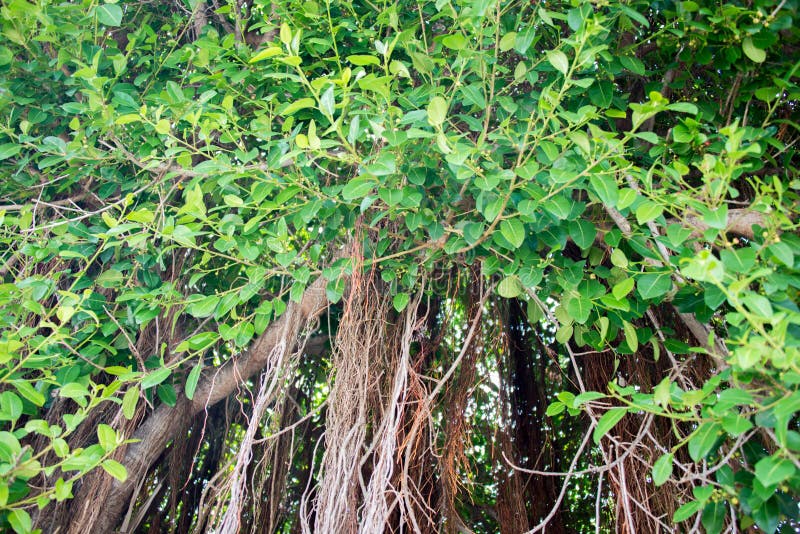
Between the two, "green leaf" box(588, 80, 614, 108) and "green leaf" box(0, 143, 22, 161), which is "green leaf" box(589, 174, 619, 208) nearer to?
"green leaf" box(588, 80, 614, 108)

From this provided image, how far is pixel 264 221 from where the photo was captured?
→ 1782 mm

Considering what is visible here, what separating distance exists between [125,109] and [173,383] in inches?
34.6

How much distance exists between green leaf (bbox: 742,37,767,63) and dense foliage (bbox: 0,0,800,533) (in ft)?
0.04

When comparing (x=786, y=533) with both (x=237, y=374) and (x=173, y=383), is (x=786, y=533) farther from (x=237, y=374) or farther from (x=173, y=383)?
(x=173, y=383)

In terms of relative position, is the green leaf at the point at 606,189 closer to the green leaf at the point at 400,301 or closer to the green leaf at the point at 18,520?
the green leaf at the point at 400,301

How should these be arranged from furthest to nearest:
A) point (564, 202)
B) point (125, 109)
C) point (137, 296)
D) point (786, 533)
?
point (125, 109) < point (137, 296) < point (786, 533) < point (564, 202)

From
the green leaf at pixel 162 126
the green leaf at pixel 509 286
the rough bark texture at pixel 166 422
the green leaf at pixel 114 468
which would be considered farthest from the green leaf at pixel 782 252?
the green leaf at pixel 114 468

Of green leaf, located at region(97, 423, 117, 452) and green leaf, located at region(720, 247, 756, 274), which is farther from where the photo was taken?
green leaf, located at region(97, 423, 117, 452)

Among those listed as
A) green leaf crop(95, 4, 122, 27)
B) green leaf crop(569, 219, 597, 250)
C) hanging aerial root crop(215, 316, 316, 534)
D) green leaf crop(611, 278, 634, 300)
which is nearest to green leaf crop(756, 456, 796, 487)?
green leaf crop(611, 278, 634, 300)

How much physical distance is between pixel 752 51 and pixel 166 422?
1.94 m

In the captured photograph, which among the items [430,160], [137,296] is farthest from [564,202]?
[137,296]

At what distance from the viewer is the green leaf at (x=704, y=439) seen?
1.15 meters

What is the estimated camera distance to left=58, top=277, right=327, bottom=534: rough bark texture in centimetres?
193

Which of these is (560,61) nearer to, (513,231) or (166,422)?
(513,231)
